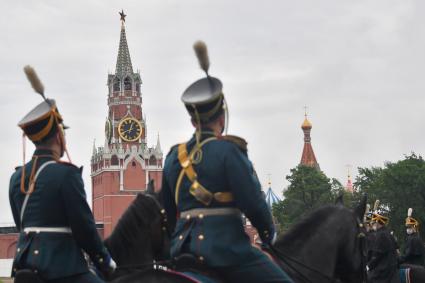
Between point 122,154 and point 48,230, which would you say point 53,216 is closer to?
point 48,230

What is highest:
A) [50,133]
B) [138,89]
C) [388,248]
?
[138,89]

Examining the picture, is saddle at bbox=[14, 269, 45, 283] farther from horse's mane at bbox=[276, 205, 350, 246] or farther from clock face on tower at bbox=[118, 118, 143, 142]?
clock face on tower at bbox=[118, 118, 143, 142]

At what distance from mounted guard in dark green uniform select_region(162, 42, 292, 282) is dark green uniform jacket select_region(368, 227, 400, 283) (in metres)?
7.18

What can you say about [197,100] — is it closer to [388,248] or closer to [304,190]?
[388,248]

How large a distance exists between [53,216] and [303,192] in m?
61.6

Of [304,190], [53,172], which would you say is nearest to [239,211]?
[53,172]

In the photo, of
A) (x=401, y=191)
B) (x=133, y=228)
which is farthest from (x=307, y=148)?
(x=133, y=228)

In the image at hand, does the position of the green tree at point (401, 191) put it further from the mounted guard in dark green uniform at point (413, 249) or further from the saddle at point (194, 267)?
the saddle at point (194, 267)

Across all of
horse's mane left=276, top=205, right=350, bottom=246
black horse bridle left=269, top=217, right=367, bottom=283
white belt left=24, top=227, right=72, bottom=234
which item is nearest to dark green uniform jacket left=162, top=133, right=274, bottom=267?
black horse bridle left=269, top=217, right=367, bottom=283

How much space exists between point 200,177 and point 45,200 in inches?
40.7

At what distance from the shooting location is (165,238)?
765 cm

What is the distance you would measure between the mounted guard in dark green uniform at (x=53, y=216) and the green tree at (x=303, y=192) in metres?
59.9

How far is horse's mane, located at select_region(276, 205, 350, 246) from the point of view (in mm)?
6848

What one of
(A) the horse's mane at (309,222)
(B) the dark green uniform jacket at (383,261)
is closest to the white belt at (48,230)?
(A) the horse's mane at (309,222)
